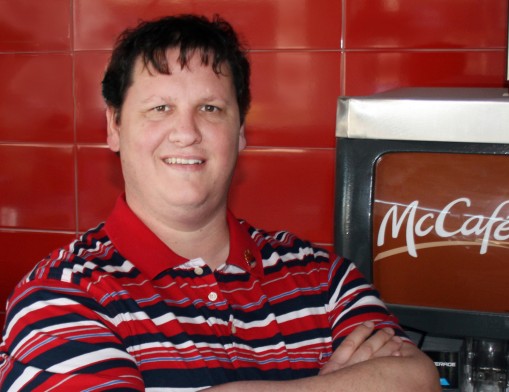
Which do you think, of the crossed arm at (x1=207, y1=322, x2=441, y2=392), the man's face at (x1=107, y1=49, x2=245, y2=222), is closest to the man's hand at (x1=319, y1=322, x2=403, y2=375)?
→ the crossed arm at (x1=207, y1=322, x2=441, y2=392)

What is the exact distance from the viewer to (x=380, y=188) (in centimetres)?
156

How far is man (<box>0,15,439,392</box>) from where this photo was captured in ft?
3.59

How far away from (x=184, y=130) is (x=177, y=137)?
1 cm

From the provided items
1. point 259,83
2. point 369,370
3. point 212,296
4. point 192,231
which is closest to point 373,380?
point 369,370

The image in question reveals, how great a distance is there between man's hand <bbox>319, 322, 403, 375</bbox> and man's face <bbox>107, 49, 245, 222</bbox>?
29 centimetres

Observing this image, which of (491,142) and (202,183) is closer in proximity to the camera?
(202,183)

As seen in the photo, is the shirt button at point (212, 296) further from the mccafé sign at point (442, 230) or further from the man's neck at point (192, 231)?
the mccafé sign at point (442, 230)

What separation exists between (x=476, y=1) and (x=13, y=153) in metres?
1.37

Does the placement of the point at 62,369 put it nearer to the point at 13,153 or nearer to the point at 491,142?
the point at 491,142

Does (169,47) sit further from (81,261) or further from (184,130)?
(81,261)

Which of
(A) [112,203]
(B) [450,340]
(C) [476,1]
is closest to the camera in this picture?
(B) [450,340]

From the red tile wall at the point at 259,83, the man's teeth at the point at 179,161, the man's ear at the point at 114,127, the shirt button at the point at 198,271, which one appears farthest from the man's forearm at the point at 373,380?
the red tile wall at the point at 259,83

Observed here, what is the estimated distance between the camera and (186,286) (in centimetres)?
124

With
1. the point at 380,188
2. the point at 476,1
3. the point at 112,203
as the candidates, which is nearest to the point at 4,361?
the point at 380,188
